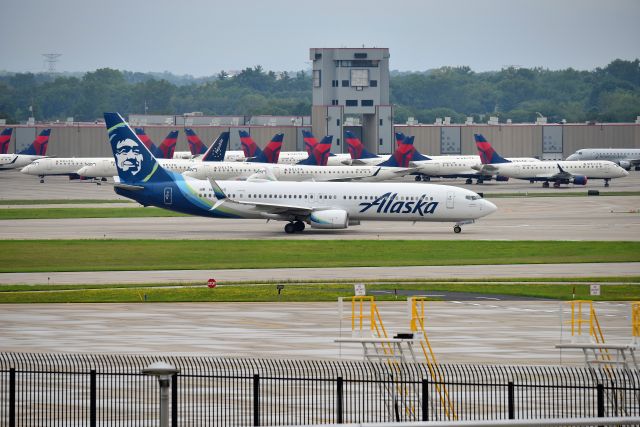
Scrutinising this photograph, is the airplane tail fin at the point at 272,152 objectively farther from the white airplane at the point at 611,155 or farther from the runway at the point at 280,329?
the runway at the point at 280,329

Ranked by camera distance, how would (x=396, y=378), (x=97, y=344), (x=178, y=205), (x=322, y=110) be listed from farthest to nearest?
1. (x=322, y=110)
2. (x=178, y=205)
3. (x=97, y=344)
4. (x=396, y=378)

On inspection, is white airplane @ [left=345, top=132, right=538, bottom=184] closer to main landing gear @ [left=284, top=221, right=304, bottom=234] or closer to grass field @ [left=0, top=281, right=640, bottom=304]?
main landing gear @ [left=284, top=221, right=304, bottom=234]

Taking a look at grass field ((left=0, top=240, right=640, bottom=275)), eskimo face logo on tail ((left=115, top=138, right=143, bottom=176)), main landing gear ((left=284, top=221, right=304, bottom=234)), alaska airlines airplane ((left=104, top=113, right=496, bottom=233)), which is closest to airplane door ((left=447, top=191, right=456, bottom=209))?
alaska airlines airplane ((left=104, top=113, right=496, bottom=233))

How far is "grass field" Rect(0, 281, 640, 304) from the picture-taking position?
161 ft

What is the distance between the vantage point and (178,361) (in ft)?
106

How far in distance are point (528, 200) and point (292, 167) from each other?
94.7 ft

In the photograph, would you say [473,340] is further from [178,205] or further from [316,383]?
[178,205]

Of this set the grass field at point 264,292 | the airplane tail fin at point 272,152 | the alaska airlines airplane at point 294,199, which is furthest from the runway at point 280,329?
the airplane tail fin at point 272,152

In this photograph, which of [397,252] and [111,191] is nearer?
[397,252]

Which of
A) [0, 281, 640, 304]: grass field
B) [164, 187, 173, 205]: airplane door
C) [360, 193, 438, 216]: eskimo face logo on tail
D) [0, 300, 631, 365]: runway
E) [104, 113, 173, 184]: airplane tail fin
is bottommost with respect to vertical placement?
[0, 281, 640, 304]: grass field

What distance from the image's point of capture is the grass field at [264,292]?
49125 mm

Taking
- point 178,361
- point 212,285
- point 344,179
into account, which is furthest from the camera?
point 344,179

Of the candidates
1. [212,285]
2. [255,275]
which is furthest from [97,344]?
[255,275]

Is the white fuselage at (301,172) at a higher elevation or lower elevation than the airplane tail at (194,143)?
lower
